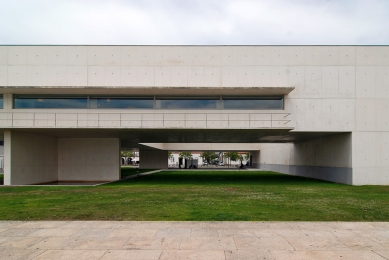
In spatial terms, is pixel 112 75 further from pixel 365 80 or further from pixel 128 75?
pixel 365 80

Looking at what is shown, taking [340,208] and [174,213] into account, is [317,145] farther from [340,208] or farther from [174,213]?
[174,213]

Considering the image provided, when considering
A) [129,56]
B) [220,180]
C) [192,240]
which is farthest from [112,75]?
[192,240]

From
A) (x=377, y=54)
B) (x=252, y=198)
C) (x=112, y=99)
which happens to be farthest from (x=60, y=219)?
(x=377, y=54)

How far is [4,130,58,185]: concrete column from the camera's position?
65.0ft

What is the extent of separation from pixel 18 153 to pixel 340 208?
19.8m

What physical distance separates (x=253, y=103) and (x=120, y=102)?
8.98 meters

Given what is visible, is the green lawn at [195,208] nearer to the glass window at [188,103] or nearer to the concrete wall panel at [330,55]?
the glass window at [188,103]

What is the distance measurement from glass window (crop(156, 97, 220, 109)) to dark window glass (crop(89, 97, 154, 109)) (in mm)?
738

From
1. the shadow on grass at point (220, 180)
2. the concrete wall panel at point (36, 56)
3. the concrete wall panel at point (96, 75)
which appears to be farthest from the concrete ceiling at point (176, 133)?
the concrete wall panel at point (36, 56)

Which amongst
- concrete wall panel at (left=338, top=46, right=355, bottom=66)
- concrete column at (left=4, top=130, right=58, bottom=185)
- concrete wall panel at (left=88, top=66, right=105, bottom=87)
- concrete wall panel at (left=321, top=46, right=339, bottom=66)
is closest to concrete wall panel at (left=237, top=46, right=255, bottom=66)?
concrete wall panel at (left=321, top=46, right=339, bottom=66)

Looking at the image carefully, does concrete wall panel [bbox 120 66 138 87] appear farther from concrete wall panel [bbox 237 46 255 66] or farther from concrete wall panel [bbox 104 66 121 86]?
concrete wall panel [bbox 237 46 255 66]

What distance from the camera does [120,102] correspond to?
67.2 ft

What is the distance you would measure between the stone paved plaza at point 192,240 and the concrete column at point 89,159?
51.9 ft

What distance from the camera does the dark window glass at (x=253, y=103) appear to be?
20297 mm
